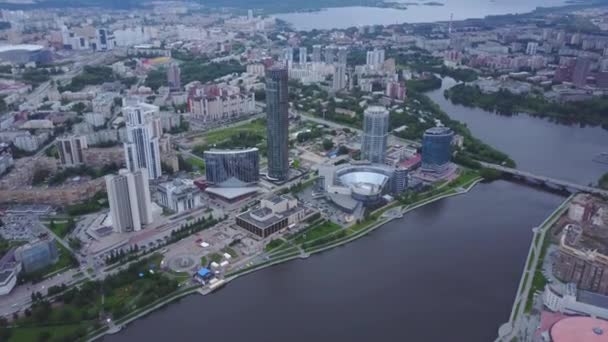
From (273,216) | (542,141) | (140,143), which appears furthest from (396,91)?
(273,216)

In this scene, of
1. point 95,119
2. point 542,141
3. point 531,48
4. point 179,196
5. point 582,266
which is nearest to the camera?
point 582,266

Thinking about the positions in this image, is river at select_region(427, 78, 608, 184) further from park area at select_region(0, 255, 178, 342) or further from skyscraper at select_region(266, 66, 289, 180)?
park area at select_region(0, 255, 178, 342)

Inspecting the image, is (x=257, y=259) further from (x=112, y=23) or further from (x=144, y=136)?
(x=112, y=23)

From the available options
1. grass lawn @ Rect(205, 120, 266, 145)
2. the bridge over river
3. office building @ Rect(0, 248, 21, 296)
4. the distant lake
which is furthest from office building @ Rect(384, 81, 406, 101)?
the distant lake

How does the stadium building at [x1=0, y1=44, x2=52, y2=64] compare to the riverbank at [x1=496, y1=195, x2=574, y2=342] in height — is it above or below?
above

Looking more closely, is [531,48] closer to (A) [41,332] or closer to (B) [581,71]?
(B) [581,71]
